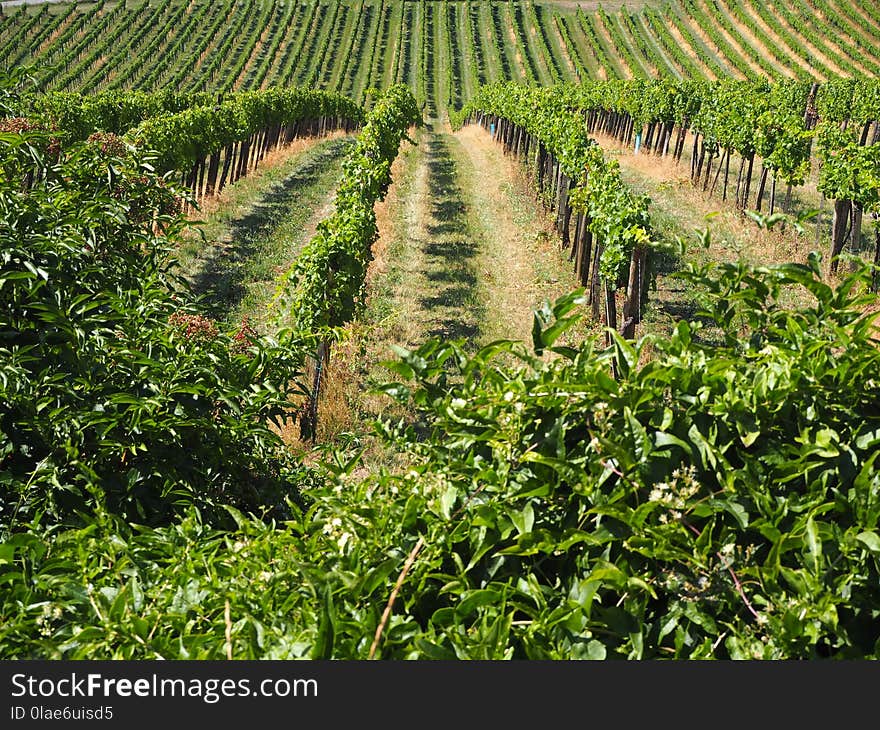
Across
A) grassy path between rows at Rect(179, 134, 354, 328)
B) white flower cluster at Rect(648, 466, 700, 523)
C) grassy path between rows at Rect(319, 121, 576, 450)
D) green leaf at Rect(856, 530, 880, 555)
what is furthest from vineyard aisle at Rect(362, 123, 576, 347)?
green leaf at Rect(856, 530, 880, 555)

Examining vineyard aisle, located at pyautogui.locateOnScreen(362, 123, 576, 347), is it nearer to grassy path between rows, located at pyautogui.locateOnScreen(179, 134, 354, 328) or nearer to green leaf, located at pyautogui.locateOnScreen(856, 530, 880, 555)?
grassy path between rows, located at pyautogui.locateOnScreen(179, 134, 354, 328)

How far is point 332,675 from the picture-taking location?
1.49m

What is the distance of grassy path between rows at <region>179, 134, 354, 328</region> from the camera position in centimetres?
1348

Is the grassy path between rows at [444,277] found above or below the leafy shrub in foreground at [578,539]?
below

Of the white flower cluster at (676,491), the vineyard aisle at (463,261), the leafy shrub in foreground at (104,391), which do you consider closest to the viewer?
the white flower cluster at (676,491)

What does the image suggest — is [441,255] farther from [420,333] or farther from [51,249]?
[51,249]

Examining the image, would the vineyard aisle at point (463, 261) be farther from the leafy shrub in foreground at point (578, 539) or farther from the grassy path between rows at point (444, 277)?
the leafy shrub in foreground at point (578, 539)

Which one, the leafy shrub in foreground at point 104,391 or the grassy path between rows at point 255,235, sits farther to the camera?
the grassy path between rows at point 255,235

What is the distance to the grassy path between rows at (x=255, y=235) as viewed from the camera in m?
13.5

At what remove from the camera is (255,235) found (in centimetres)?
1756

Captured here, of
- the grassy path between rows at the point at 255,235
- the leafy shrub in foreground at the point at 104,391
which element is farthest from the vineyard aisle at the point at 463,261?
the leafy shrub in foreground at the point at 104,391

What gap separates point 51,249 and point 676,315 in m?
10.7

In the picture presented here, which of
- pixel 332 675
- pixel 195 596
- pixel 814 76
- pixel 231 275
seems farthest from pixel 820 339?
pixel 814 76

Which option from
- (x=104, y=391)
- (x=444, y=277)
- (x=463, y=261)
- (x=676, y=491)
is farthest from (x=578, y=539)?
(x=463, y=261)
